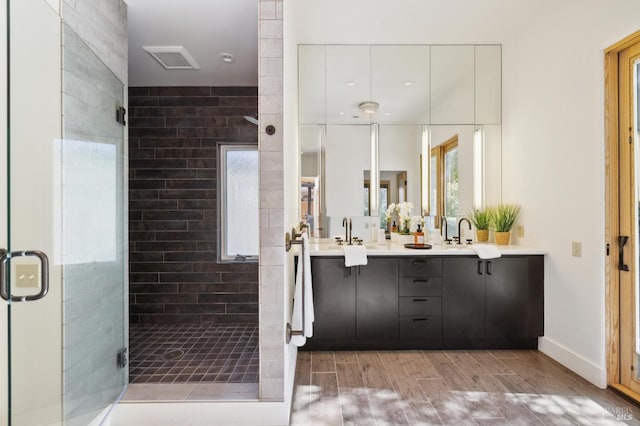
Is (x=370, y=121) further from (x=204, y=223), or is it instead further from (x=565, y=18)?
(x=204, y=223)

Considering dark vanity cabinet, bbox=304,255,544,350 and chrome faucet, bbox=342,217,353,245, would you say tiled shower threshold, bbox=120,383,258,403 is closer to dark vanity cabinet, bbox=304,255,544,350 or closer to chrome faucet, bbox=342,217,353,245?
dark vanity cabinet, bbox=304,255,544,350

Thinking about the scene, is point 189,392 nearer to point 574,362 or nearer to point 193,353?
point 193,353

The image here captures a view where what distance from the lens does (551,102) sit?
266 centimetres

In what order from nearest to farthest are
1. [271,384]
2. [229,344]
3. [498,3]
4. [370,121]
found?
[271,384], [498,3], [229,344], [370,121]

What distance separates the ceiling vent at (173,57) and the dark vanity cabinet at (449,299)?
245cm

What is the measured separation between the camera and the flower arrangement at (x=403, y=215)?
10.5 ft

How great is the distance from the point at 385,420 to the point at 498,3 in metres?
3.23

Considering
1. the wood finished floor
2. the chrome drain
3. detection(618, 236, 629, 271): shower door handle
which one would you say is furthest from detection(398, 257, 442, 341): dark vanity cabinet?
the chrome drain

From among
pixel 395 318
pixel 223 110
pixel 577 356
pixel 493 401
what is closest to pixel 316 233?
pixel 395 318

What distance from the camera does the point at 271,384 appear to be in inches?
72.7

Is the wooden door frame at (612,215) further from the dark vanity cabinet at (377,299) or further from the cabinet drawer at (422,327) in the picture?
the dark vanity cabinet at (377,299)

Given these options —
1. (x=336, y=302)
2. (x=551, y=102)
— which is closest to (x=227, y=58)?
(x=336, y=302)

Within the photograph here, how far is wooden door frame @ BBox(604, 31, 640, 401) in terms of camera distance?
218 centimetres

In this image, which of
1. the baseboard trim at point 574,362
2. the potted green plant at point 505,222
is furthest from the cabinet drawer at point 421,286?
the baseboard trim at point 574,362
